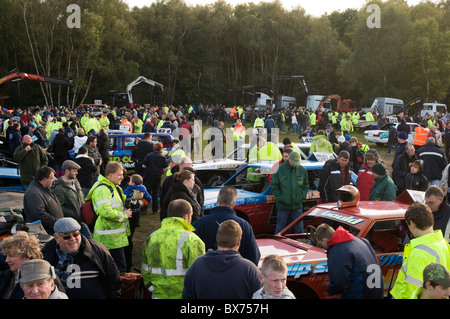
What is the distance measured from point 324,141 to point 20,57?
40.3 m

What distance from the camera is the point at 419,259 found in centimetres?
369

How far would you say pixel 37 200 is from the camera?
5.62m

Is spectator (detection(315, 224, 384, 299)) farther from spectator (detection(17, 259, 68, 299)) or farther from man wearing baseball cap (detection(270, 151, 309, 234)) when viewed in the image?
man wearing baseball cap (detection(270, 151, 309, 234))

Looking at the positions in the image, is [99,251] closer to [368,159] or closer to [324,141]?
[368,159]

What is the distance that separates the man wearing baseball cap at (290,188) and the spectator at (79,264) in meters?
3.84

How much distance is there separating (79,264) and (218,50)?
52.4 metres

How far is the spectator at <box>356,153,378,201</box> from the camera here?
790cm

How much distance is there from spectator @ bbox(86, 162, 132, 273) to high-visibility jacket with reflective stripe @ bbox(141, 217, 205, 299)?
1.42 m

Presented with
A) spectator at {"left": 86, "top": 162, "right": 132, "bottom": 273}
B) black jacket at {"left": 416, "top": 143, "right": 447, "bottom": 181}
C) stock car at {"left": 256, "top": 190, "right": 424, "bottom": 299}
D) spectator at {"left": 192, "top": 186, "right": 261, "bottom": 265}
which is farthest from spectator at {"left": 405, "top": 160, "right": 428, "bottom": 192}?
spectator at {"left": 86, "top": 162, "right": 132, "bottom": 273}

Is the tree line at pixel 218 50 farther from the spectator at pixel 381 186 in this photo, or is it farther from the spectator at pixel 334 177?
the spectator at pixel 381 186

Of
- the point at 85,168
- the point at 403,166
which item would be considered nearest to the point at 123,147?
the point at 85,168

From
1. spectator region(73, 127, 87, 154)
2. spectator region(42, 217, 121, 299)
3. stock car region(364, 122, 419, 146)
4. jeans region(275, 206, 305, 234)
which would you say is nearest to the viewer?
spectator region(42, 217, 121, 299)

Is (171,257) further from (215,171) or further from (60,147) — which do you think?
(60,147)

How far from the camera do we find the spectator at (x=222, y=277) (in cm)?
342
